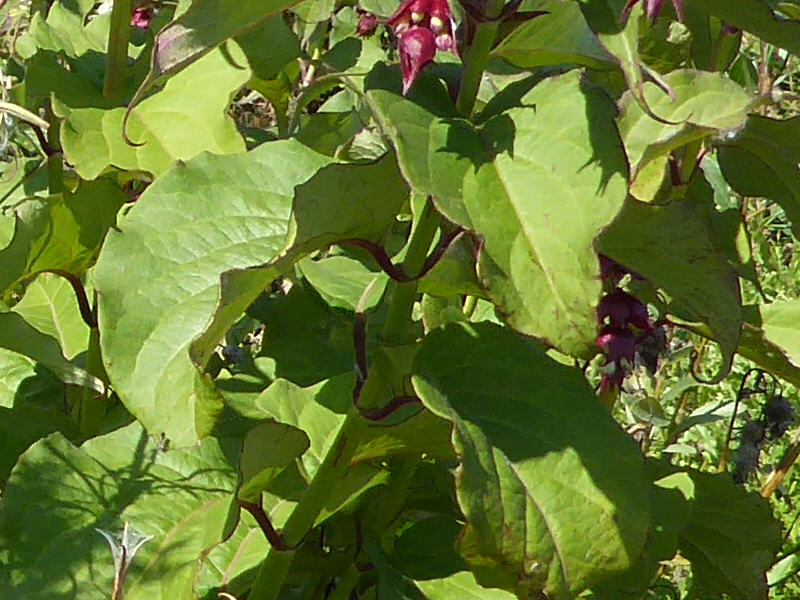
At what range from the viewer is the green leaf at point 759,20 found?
949 mm

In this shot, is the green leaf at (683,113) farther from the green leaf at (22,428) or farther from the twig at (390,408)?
the green leaf at (22,428)

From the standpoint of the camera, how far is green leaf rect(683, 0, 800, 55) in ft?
3.11

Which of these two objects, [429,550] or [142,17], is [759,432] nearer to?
[429,550]

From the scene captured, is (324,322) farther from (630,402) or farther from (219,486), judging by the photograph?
(630,402)

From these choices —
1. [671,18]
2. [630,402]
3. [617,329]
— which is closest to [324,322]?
[617,329]

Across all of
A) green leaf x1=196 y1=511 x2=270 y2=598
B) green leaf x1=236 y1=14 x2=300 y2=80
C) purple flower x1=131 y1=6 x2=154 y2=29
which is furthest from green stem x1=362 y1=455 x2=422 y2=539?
purple flower x1=131 y1=6 x2=154 y2=29

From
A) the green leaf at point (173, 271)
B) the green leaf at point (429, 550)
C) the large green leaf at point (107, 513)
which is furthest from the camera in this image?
the green leaf at point (429, 550)

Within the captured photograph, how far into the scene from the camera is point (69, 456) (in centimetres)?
129

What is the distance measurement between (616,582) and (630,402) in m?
0.57

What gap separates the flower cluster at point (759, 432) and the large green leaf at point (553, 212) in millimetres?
1008

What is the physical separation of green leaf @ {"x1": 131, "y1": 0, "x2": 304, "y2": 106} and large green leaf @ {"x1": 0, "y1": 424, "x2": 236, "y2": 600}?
46cm

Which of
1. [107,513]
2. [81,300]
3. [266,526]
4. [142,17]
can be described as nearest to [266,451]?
[266,526]

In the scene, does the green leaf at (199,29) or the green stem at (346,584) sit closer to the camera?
the green leaf at (199,29)

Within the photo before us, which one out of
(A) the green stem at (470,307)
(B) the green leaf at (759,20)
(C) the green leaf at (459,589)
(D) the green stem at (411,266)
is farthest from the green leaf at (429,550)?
(B) the green leaf at (759,20)
